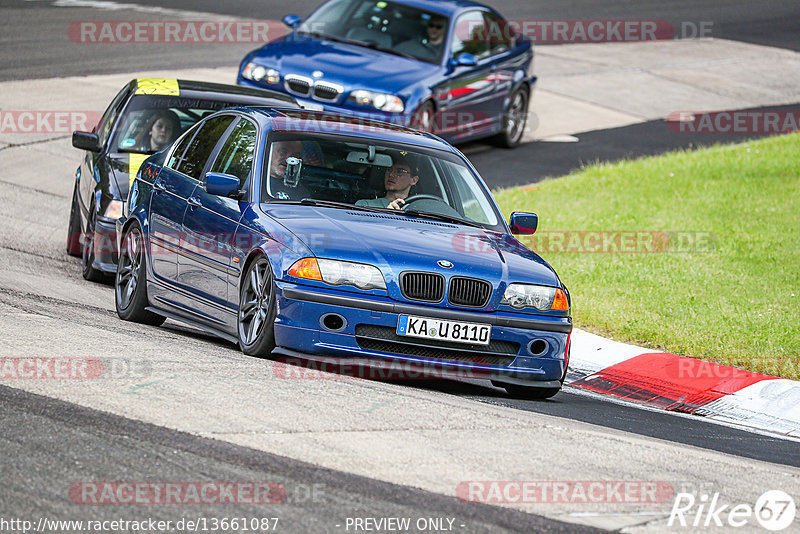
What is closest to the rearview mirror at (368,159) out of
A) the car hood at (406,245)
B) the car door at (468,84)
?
the car hood at (406,245)

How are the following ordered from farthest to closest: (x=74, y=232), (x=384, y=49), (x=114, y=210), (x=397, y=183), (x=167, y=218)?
(x=384, y=49), (x=74, y=232), (x=114, y=210), (x=167, y=218), (x=397, y=183)

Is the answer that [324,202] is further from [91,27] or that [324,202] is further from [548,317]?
[91,27]

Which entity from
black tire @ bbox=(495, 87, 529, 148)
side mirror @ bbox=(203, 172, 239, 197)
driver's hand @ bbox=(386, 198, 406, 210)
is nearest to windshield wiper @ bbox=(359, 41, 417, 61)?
black tire @ bbox=(495, 87, 529, 148)

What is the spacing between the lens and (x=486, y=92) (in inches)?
692

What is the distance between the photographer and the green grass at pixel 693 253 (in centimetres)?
1018

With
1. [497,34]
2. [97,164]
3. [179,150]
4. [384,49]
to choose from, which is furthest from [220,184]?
[497,34]

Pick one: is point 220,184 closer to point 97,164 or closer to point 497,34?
point 97,164

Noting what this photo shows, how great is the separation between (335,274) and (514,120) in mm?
11758

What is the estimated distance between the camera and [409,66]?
53.2 feet

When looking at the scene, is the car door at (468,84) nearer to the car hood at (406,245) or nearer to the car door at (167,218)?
the car door at (167,218)

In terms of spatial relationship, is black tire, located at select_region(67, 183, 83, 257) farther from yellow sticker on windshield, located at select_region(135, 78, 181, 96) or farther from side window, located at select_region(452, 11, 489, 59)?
side window, located at select_region(452, 11, 489, 59)

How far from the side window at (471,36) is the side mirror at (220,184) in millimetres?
9077

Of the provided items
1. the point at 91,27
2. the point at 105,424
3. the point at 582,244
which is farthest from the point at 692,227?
the point at 91,27

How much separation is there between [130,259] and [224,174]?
1642 mm
